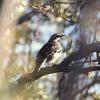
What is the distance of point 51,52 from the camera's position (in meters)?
7.71

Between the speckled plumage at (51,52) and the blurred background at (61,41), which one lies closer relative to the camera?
the blurred background at (61,41)

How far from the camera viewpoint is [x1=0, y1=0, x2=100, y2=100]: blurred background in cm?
359

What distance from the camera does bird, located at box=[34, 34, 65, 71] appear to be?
7148 millimetres

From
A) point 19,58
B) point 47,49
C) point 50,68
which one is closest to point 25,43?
point 19,58

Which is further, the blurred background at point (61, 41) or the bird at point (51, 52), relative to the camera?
the bird at point (51, 52)

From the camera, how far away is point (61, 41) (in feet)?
25.9

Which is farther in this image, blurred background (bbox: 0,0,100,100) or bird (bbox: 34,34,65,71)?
bird (bbox: 34,34,65,71)

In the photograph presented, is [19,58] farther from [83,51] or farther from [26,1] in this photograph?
[83,51]

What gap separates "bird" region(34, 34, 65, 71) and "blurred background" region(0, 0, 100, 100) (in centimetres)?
12

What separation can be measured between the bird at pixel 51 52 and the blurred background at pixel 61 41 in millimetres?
122

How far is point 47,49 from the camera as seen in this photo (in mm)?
7582

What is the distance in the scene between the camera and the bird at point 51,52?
23.5 feet

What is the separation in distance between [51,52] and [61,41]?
312 millimetres

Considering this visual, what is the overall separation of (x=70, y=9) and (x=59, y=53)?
2.44 ft
